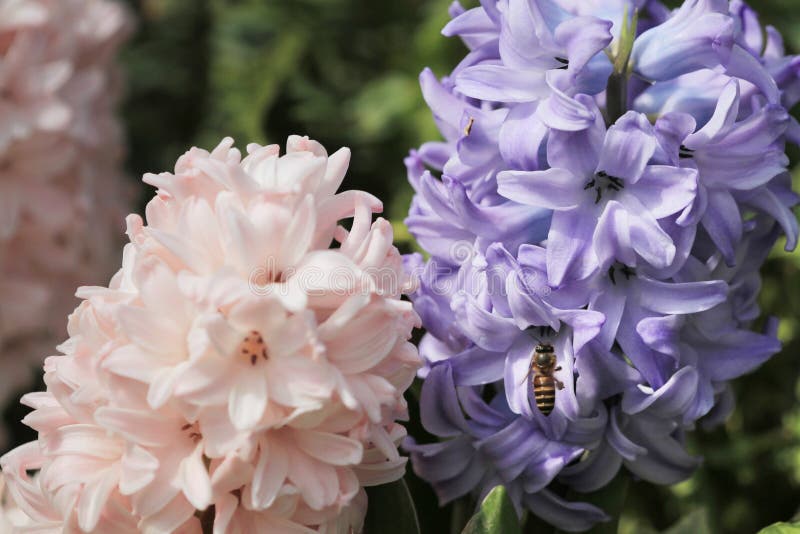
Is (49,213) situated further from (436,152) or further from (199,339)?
(199,339)

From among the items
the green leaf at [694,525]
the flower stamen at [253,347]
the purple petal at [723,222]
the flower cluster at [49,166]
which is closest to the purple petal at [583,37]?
the purple petal at [723,222]

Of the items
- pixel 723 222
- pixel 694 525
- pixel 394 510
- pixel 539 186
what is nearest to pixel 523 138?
pixel 539 186

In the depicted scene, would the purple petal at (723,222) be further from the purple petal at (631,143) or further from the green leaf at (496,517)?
the green leaf at (496,517)

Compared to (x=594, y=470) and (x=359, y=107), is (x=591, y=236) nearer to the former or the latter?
(x=594, y=470)

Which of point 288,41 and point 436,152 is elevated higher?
point 436,152

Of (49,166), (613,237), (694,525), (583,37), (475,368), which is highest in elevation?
(583,37)

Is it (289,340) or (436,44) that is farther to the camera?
(436,44)

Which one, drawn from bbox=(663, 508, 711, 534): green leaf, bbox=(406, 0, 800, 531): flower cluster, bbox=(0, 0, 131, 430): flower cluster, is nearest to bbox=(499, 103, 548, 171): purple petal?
bbox=(406, 0, 800, 531): flower cluster

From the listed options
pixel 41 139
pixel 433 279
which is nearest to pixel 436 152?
pixel 433 279
